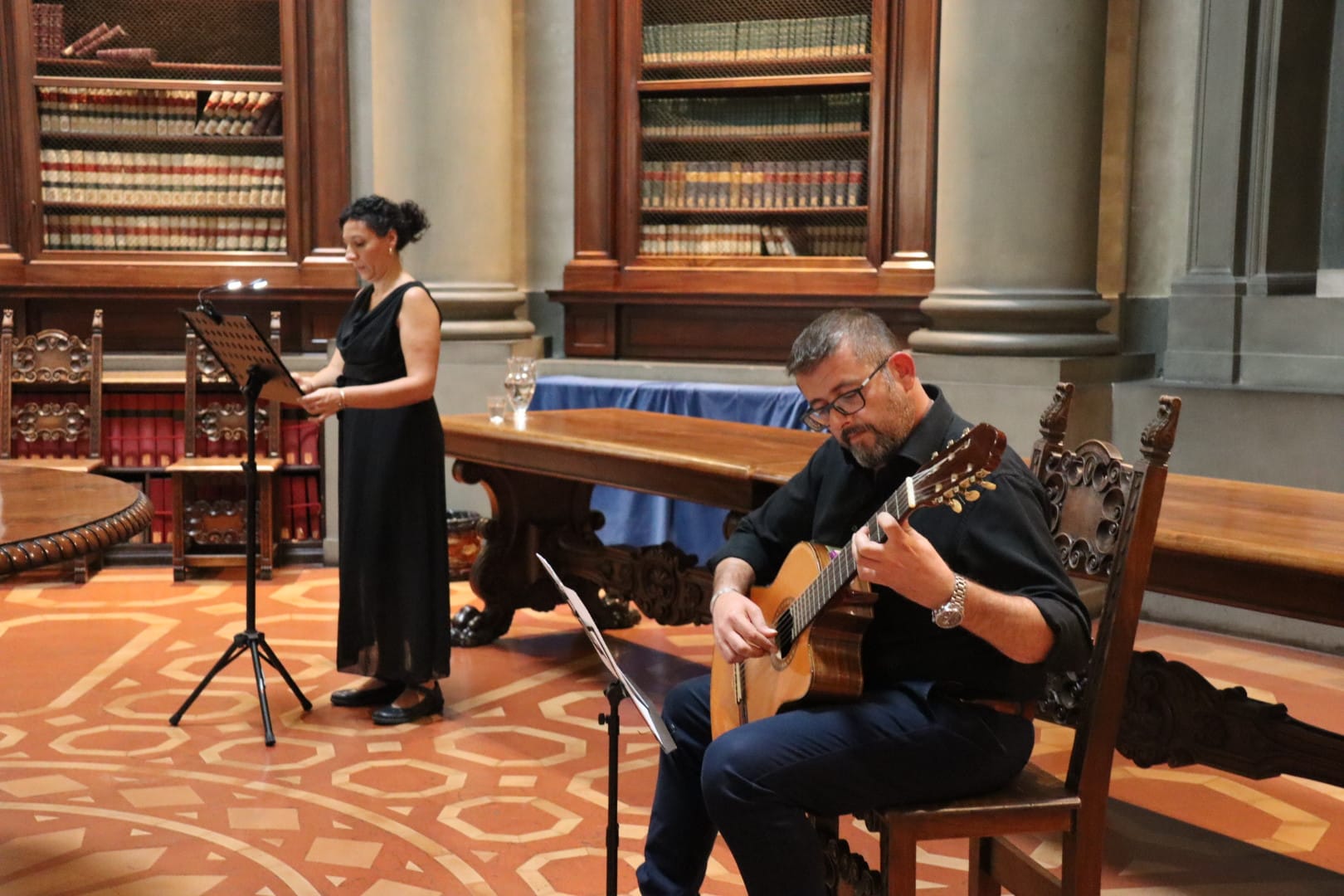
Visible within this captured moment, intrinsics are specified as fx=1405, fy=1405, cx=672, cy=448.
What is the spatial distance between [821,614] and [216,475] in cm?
496

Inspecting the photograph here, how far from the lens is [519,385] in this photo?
521cm

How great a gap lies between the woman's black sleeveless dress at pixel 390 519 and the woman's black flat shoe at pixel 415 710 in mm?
118

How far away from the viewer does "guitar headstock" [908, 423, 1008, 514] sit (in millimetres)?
1974

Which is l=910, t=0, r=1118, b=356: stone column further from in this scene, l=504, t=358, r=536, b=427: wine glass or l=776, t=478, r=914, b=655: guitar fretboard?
l=776, t=478, r=914, b=655: guitar fretboard

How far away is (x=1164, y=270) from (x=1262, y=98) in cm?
81

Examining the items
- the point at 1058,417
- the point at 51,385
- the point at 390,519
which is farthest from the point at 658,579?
the point at 51,385

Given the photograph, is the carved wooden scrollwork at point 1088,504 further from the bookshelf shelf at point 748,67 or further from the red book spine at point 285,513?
the red book spine at point 285,513

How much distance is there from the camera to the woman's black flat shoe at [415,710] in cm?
451

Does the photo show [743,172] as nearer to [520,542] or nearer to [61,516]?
[520,542]

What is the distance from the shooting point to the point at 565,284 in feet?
24.7

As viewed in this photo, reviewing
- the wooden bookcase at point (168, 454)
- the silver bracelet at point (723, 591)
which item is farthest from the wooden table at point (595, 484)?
the wooden bookcase at point (168, 454)

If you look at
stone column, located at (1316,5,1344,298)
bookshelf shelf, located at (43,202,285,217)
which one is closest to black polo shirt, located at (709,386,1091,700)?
stone column, located at (1316,5,1344,298)

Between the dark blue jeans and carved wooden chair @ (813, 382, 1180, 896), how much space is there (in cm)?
5

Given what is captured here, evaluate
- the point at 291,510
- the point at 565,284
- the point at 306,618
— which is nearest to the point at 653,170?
the point at 565,284
